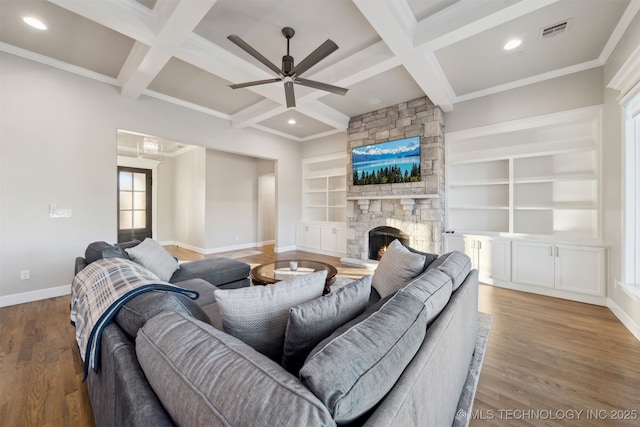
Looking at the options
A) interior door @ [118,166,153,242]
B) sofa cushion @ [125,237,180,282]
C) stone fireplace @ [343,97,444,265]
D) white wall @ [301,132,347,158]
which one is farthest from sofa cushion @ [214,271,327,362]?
interior door @ [118,166,153,242]

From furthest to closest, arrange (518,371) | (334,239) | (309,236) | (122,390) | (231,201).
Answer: (231,201) < (309,236) < (334,239) < (518,371) < (122,390)

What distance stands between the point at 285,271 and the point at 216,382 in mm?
2258

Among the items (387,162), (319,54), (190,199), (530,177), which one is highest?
(319,54)

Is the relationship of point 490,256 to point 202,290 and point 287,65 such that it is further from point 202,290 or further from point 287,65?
point 202,290

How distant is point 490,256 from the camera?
12.5 ft

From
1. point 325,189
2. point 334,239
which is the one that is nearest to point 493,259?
point 334,239

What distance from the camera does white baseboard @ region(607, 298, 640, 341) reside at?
92.8 inches

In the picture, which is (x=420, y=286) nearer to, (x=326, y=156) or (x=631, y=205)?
(x=631, y=205)

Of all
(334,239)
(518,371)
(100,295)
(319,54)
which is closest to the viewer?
(100,295)

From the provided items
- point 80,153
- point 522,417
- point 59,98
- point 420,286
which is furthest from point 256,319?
point 59,98

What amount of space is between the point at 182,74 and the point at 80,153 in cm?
173

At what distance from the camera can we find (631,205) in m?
2.53

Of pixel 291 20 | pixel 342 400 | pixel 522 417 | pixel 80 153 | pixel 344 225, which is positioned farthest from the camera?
pixel 344 225

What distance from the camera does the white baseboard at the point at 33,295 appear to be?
299 centimetres
